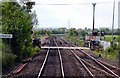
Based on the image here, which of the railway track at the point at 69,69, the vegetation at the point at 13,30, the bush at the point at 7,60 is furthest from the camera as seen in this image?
the vegetation at the point at 13,30

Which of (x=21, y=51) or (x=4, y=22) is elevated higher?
(x=4, y=22)

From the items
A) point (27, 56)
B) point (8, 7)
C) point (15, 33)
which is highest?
point (8, 7)

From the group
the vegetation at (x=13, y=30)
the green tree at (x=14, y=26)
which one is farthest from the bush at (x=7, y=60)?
the green tree at (x=14, y=26)

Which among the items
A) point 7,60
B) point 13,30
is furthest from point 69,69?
point 13,30

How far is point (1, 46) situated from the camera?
980 inches

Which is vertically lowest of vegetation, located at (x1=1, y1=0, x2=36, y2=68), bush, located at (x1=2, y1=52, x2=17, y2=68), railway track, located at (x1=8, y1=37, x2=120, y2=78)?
railway track, located at (x1=8, y1=37, x2=120, y2=78)

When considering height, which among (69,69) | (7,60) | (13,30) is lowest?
(69,69)

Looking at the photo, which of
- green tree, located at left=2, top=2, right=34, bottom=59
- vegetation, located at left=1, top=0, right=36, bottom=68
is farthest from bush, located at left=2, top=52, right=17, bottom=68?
green tree, located at left=2, top=2, right=34, bottom=59

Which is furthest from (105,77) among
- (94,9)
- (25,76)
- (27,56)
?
(94,9)

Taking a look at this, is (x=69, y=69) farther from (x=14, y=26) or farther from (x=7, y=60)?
(x=14, y=26)

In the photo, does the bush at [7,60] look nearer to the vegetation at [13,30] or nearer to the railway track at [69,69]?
the vegetation at [13,30]

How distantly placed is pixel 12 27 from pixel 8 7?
9.15ft

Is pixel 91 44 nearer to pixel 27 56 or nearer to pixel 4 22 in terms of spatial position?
pixel 27 56

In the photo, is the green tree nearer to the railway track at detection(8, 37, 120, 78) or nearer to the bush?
the railway track at detection(8, 37, 120, 78)
